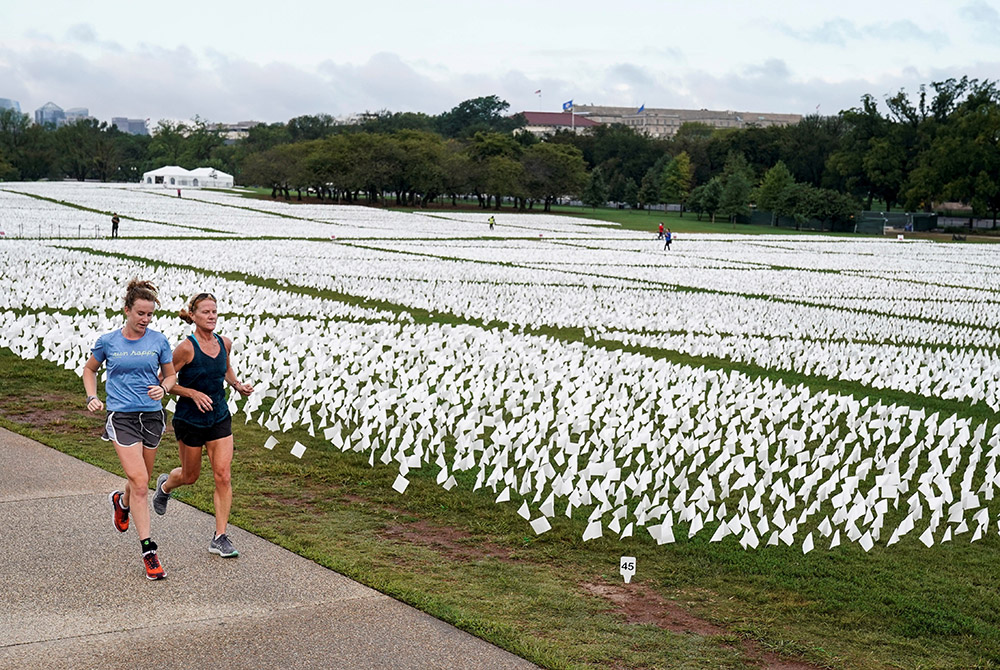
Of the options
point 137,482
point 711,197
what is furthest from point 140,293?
point 711,197

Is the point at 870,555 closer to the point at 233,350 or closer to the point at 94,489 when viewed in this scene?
the point at 94,489

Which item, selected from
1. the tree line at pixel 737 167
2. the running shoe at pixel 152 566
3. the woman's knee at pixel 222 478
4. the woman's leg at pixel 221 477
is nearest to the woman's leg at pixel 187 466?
the woman's leg at pixel 221 477

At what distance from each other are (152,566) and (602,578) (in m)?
3.15

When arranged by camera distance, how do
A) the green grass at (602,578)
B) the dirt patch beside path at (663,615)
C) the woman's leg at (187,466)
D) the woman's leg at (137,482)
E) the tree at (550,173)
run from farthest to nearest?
the tree at (550,173) → the woman's leg at (187,466) → the woman's leg at (137,482) → the green grass at (602,578) → the dirt patch beside path at (663,615)

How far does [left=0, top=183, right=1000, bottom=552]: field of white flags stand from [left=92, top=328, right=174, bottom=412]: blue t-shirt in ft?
10.3

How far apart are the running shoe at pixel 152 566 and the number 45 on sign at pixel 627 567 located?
3.17 m

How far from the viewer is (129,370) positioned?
741cm

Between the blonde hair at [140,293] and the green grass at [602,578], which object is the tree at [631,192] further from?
the blonde hair at [140,293]

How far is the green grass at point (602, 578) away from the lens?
267 inches

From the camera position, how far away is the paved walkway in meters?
6.06

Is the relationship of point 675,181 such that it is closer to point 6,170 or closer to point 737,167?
point 737,167

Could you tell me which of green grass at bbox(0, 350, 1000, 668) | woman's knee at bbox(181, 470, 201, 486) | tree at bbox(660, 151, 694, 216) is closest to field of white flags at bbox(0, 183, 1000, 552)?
green grass at bbox(0, 350, 1000, 668)

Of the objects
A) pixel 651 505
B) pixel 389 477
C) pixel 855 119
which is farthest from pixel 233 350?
pixel 855 119

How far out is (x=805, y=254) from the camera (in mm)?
59344
